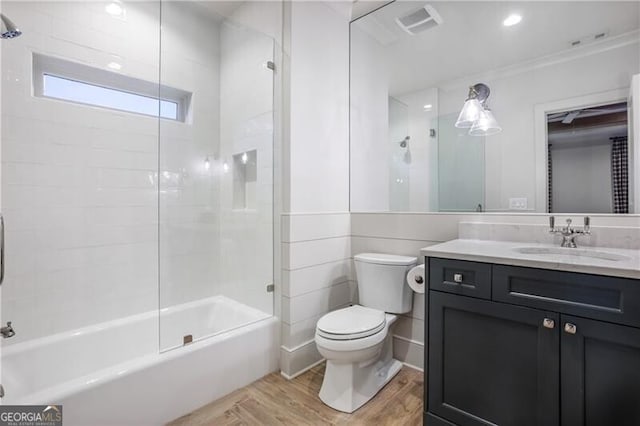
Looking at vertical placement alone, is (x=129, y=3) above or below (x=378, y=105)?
above

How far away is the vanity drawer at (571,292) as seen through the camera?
1.01 meters

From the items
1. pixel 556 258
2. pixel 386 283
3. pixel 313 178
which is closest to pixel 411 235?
pixel 386 283

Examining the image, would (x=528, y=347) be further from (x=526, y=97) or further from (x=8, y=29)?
(x=8, y=29)

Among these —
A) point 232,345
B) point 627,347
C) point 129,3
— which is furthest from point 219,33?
point 627,347

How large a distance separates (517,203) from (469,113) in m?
0.75

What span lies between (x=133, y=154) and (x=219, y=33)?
132 centimetres

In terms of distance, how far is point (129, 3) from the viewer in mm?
2186

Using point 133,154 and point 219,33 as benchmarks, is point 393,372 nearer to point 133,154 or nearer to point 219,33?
point 133,154

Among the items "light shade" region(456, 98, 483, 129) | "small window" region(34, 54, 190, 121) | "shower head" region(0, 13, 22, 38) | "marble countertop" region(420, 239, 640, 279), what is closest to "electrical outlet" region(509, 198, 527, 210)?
"marble countertop" region(420, 239, 640, 279)

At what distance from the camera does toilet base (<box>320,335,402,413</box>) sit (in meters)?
1.68

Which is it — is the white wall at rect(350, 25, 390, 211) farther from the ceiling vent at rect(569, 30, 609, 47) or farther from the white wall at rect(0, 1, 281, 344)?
the ceiling vent at rect(569, 30, 609, 47)

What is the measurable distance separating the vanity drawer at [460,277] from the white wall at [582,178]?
911 millimetres

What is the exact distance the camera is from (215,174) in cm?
257

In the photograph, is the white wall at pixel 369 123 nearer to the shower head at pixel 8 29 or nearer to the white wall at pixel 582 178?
the white wall at pixel 582 178
